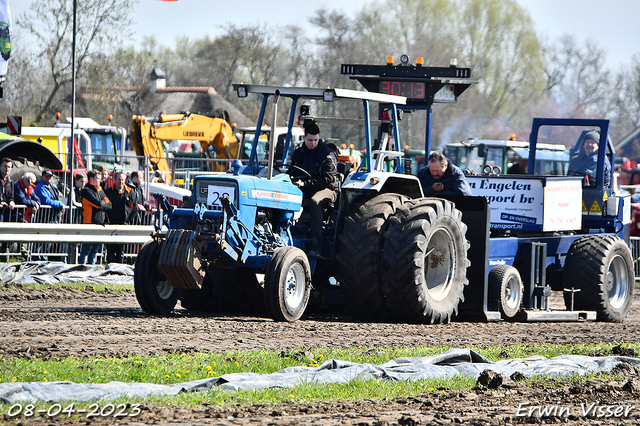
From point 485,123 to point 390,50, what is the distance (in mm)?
6038

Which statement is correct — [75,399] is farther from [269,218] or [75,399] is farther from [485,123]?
[485,123]

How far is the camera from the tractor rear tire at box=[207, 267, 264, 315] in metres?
10.3

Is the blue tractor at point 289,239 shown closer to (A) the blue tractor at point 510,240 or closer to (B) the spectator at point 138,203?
(A) the blue tractor at point 510,240

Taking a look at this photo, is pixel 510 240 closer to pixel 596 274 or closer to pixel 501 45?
pixel 596 274

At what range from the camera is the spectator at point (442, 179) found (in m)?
11.0

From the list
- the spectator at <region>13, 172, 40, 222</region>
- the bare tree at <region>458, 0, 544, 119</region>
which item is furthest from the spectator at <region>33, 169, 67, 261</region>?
the bare tree at <region>458, 0, 544, 119</region>

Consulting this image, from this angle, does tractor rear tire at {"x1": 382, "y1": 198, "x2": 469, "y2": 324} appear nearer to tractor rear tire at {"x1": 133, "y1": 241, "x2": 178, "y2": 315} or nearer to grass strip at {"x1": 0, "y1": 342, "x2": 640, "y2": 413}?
grass strip at {"x1": 0, "y1": 342, "x2": 640, "y2": 413}

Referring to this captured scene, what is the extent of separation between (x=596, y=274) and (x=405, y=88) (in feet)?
11.5

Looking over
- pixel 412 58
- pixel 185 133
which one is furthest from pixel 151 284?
pixel 412 58

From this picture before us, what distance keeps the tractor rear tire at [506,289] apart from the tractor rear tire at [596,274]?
3.48ft

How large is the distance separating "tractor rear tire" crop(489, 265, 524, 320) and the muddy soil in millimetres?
258

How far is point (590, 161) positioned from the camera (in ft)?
42.1

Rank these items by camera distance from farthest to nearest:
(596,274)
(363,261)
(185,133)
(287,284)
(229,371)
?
(185,133)
(596,274)
(363,261)
(287,284)
(229,371)

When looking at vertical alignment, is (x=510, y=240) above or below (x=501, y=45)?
below
